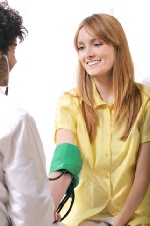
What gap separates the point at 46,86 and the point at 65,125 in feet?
1.90

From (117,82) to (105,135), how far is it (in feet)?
0.72

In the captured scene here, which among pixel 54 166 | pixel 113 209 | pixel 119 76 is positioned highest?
pixel 119 76

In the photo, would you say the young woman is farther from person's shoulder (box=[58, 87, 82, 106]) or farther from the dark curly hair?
the dark curly hair

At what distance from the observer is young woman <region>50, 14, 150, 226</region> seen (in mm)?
1803

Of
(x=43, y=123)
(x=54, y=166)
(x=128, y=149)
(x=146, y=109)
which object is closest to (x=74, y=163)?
(x=54, y=166)

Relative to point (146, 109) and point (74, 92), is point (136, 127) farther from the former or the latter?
point (74, 92)

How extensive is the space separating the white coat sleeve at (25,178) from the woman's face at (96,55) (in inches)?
29.0

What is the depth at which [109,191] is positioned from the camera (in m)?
1.83

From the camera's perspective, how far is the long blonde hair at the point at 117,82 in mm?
1875

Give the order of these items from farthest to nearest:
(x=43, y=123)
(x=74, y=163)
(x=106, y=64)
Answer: (x=43, y=123) → (x=106, y=64) → (x=74, y=163)

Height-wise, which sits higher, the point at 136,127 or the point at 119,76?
the point at 119,76

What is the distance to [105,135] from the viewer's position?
1.87 meters

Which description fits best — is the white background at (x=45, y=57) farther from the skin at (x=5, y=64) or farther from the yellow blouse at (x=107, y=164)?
the skin at (x=5, y=64)

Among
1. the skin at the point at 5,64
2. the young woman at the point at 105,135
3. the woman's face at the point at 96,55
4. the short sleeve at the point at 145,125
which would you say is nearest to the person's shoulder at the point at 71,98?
the young woman at the point at 105,135
